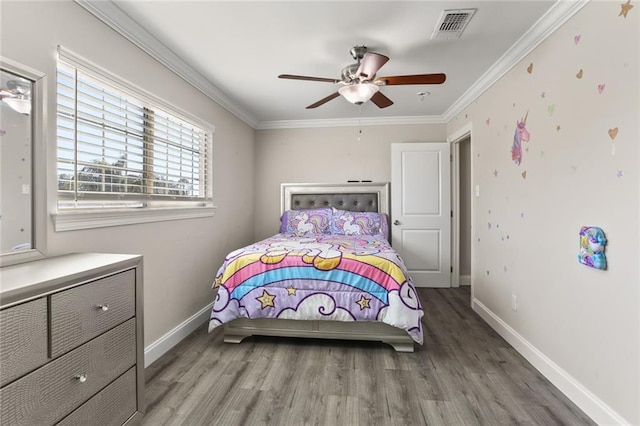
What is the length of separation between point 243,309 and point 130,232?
1.04m

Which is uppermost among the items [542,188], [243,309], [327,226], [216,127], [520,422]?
[216,127]

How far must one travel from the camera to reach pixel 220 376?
6.62 ft

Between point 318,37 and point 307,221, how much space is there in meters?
2.35

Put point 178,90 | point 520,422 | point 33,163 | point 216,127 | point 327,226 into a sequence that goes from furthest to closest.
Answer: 1. point 327,226
2. point 216,127
3. point 178,90
4. point 520,422
5. point 33,163

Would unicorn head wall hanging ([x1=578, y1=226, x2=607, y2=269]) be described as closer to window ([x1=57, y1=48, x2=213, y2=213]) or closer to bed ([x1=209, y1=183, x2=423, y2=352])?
bed ([x1=209, y1=183, x2=423, y2=352])

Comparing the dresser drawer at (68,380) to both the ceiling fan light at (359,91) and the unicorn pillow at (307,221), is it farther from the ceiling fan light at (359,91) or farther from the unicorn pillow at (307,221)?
the unicorn pillow at (307,221)

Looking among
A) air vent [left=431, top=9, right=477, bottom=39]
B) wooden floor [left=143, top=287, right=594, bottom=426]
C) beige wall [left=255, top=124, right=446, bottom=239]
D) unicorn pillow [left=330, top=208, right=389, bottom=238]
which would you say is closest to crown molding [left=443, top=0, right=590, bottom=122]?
air vent [left=431, top=9, right=477, bottom=39]

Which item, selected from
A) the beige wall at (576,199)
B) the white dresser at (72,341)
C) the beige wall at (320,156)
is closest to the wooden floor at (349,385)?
the beige wall at (576,199)

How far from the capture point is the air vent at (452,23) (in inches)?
A: 73.7

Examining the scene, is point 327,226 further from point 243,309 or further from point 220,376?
point 220,376

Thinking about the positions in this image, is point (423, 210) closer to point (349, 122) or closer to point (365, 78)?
point (349, 122)

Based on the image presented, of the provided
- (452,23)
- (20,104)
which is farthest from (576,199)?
(20,104)

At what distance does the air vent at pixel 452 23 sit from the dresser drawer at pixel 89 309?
2.47m

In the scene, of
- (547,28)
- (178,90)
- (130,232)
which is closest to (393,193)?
(547,28)
